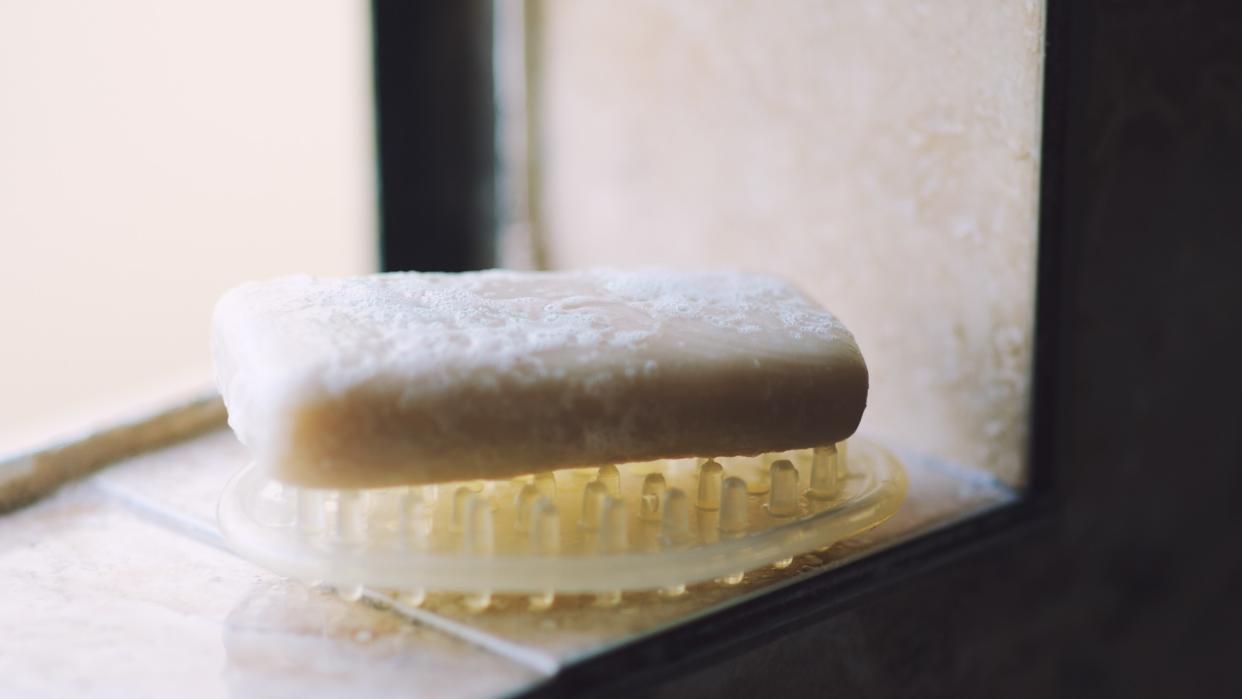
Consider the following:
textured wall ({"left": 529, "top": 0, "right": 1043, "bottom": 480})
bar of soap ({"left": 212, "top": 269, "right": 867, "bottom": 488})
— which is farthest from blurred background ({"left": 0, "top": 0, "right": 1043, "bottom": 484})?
bar of soap ({"left": 212, "top": 269, "right": 867, "bottom": 488})

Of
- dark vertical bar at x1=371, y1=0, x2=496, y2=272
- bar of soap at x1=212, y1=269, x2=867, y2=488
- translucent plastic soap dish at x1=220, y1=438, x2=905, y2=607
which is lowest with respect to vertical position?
translucent plastic soap dish at x1=220, y1=438, x2=905, y2=607

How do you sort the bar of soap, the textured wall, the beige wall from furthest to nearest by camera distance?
the beige wall < the textured wall < the bar of soap

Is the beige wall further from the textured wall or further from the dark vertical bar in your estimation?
the textured wall

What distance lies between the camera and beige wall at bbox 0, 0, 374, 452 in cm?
61

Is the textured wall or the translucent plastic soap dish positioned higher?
the textured wall

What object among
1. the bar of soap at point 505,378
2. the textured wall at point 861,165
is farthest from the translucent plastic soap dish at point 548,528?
the textured wall at point 861,165

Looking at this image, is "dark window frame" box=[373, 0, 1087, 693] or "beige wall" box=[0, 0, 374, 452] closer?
"dark window frame" box=[373, 0, 1087, 693]

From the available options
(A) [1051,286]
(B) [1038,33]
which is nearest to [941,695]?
(A) [1051,286]

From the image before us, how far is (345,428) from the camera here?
33 centimetres

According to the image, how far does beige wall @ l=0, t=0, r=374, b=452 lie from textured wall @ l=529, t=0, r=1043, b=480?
172mm

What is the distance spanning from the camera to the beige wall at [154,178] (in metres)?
0.61

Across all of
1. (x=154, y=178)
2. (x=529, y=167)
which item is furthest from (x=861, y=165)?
(x=154, y=178)

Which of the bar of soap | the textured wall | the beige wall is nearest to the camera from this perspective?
the bar of soap

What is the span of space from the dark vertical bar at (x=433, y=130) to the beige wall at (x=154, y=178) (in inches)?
0.7
